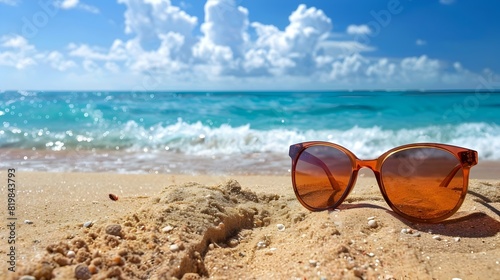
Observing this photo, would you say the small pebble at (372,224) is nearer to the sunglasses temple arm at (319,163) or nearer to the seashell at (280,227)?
the sunglasses temple arm at (319,163)

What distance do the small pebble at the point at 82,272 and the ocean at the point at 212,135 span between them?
4.04 m

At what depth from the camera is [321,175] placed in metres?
2.59

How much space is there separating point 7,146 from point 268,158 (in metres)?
5.65

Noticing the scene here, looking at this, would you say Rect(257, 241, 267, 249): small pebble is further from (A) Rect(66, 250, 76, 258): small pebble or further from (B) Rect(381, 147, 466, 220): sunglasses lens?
(A) Rect(66, 250, 76, 258): small pebble

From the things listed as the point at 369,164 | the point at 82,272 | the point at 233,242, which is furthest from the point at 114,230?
the point at 369,164

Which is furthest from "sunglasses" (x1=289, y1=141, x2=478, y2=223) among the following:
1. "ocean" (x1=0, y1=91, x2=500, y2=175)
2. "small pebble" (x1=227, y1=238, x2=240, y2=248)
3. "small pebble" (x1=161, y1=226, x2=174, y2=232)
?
"ocean" (x1=0, y1=91, x2=500, y2=175)

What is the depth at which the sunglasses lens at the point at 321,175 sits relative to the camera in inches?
98.8

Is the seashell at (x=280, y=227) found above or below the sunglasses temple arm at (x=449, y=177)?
below

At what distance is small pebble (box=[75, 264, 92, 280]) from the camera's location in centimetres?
156

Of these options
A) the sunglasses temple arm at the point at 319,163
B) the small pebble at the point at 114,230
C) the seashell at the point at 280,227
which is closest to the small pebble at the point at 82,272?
the small pebble at the point at 114,230

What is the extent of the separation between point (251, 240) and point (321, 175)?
0.63 m

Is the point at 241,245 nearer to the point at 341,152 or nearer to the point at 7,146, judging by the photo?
the point at 341,152

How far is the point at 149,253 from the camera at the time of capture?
5.93 feet

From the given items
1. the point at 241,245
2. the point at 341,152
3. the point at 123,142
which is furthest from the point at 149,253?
the point at 123,142
